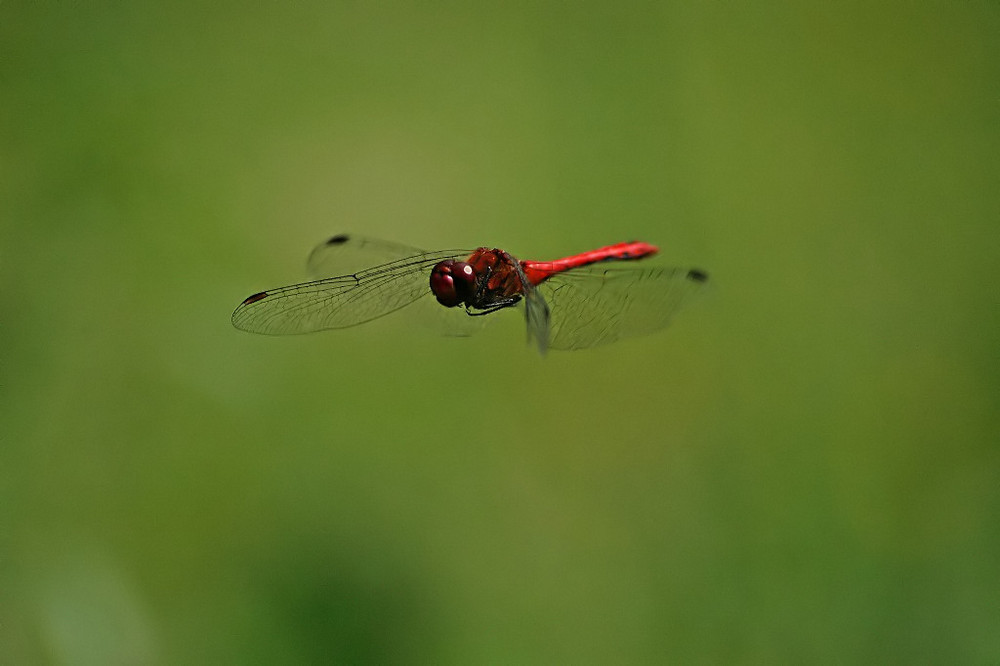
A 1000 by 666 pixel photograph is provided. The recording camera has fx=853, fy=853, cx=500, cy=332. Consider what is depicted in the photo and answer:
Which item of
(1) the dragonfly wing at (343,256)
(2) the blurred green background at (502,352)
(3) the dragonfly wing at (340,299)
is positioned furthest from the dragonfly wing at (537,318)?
(2) the blurred green background at (502,352)

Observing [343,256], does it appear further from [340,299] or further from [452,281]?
[452,281]

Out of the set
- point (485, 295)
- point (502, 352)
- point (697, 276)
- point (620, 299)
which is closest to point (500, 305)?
point (485, 295)

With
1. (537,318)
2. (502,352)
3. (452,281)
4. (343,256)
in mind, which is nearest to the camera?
(537,318)

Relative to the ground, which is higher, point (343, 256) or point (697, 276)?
point (343, 256)

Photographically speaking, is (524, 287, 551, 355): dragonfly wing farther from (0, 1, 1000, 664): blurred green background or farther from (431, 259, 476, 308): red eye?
(0, 1, 1000, 664): blurred green background

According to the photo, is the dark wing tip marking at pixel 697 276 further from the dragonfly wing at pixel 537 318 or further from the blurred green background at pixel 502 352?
the blurred green background at pixel 502 352

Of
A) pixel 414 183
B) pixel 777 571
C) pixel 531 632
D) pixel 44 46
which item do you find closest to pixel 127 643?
pixel 531 632
